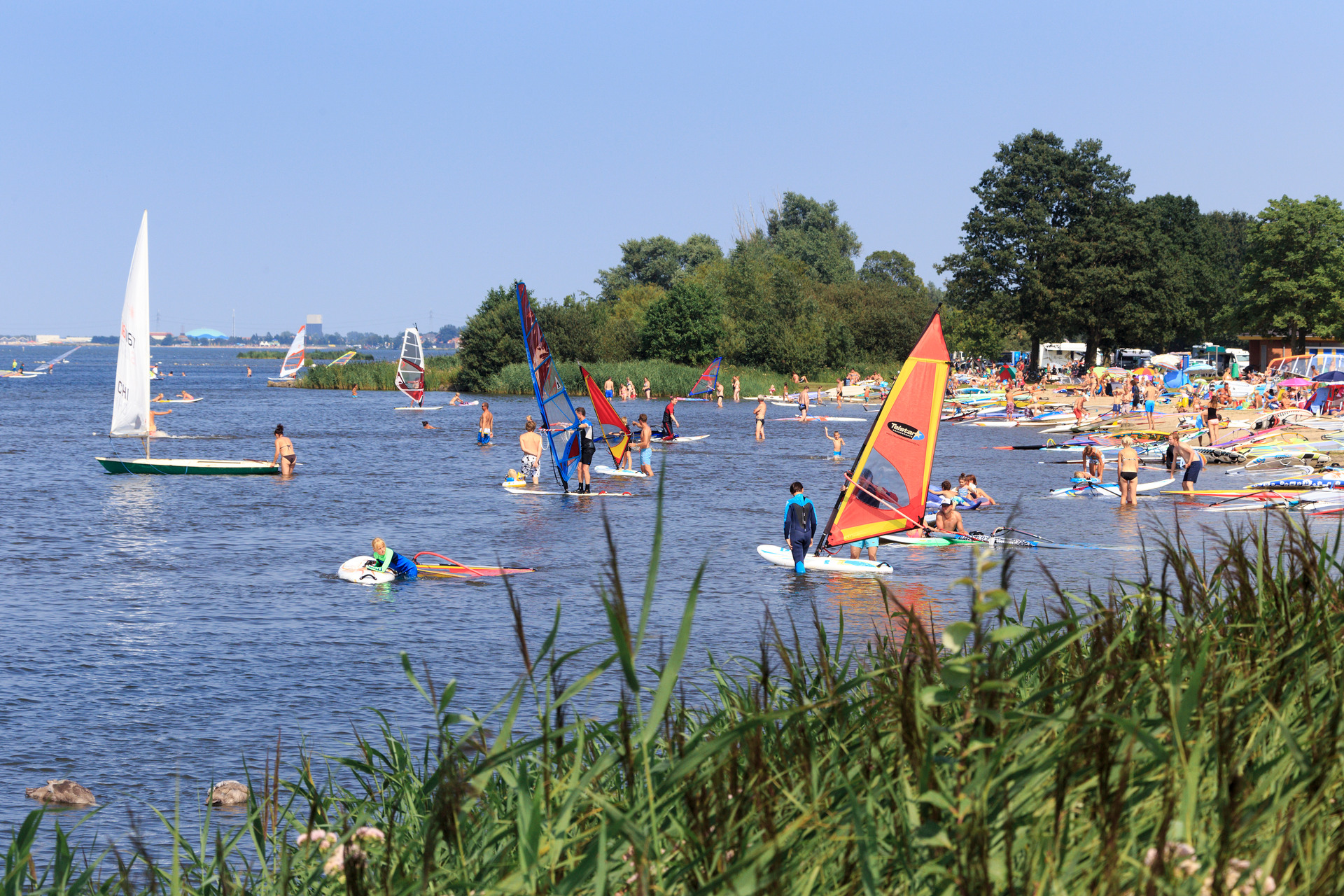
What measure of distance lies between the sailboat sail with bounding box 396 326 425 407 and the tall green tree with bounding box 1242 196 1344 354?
54831 millimetres

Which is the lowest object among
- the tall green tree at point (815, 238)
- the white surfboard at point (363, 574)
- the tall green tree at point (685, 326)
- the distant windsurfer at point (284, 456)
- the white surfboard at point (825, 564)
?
the white surfboard at point (363, 574)

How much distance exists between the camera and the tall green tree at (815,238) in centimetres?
12750

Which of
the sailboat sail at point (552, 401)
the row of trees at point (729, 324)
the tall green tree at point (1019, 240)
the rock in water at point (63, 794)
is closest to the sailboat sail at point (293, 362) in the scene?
the row of trees at point (729, 324)

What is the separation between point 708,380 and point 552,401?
52.3 meters

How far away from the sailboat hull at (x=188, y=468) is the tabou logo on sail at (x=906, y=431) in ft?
75.9

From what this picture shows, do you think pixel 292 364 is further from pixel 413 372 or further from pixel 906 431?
pixel 906 431

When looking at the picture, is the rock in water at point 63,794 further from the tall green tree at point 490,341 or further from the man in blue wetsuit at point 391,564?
the tall green tree at point 490,341

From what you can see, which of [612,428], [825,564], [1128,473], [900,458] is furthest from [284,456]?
[1128,473]

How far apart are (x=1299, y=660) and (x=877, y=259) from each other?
160 m

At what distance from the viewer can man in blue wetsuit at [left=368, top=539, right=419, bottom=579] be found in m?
20.0

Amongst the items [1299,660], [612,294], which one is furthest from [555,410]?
[612,294]

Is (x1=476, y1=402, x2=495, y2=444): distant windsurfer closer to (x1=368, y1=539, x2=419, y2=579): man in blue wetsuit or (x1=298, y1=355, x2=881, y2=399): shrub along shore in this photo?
(x1=368, y1=539, x2=419, y2=579): man in blue wetsuit

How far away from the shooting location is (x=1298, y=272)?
265 ft

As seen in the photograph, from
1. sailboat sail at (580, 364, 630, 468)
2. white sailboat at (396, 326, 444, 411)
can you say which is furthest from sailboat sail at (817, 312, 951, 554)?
white sailboat at (396, 326, 444, 411)
